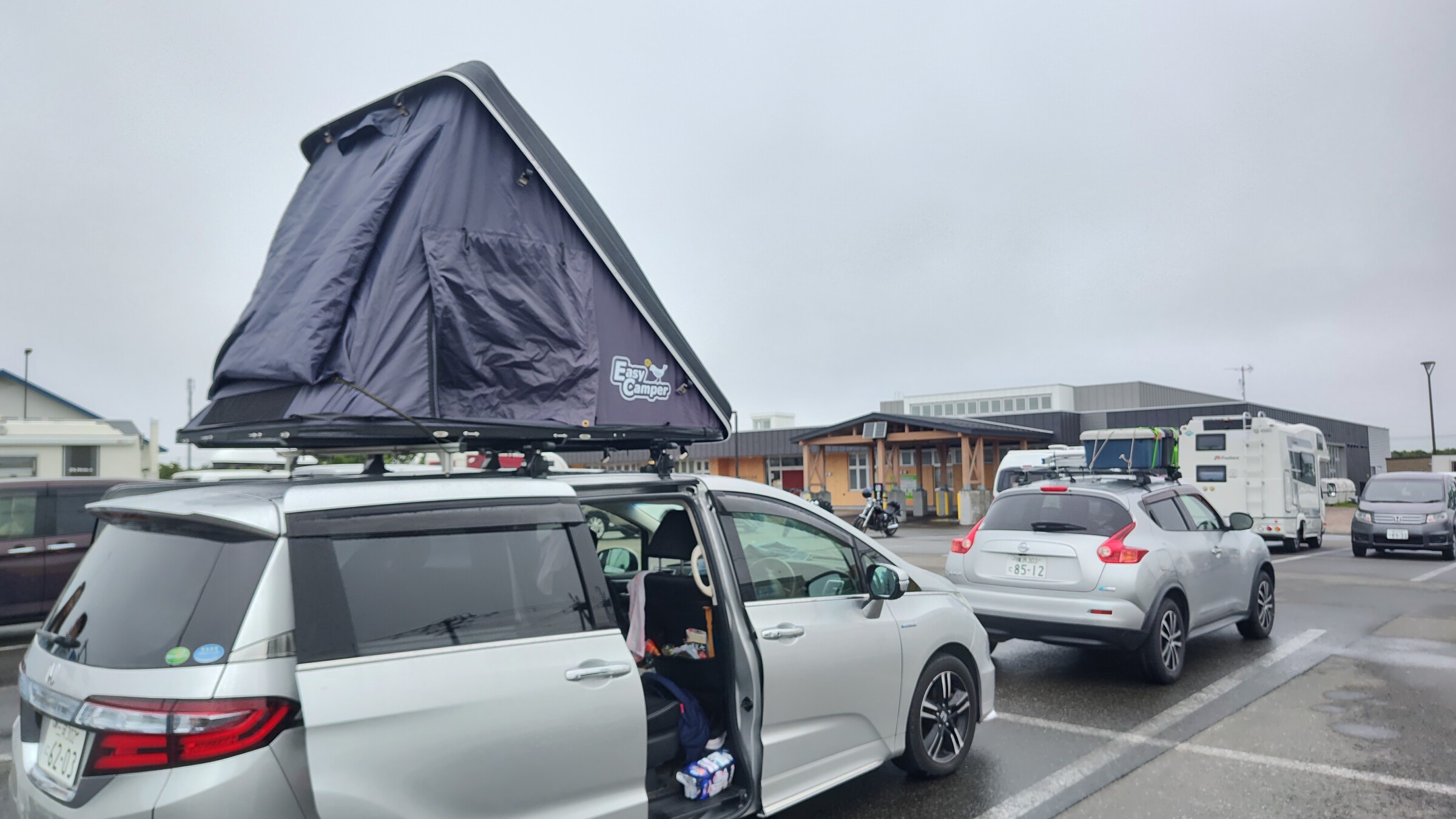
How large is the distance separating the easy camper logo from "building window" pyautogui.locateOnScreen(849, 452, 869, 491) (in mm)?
36009

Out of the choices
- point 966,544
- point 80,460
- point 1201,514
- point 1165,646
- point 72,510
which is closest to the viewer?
point 1165,646

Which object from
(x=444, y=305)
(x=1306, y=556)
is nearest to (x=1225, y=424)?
(x=1306, y=556)

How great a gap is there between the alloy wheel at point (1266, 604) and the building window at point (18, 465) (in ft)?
63.4

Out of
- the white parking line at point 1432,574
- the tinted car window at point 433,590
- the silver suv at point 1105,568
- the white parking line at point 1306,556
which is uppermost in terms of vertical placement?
the tinted car window at point 433,590

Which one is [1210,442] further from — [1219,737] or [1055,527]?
[1219,737]

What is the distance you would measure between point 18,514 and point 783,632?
31.9ft

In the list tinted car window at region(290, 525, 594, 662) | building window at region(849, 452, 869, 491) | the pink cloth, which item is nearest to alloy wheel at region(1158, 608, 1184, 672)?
the pink cloth

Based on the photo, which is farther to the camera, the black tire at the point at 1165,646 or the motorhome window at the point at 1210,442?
the motorhome window at the point at 1210,442

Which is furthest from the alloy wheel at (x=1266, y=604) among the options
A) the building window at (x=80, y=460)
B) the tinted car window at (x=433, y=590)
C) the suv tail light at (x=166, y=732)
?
the building window at (x=80, y=460)

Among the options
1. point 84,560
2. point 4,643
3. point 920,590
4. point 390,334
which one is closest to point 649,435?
point 390,334

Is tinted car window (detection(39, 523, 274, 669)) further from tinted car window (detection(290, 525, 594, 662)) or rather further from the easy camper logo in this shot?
the easy camper logo

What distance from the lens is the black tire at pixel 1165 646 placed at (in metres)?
6.91

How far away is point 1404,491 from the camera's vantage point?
18391 millimetres

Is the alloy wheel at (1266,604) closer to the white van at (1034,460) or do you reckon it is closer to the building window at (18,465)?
the white van at (1034,460)
